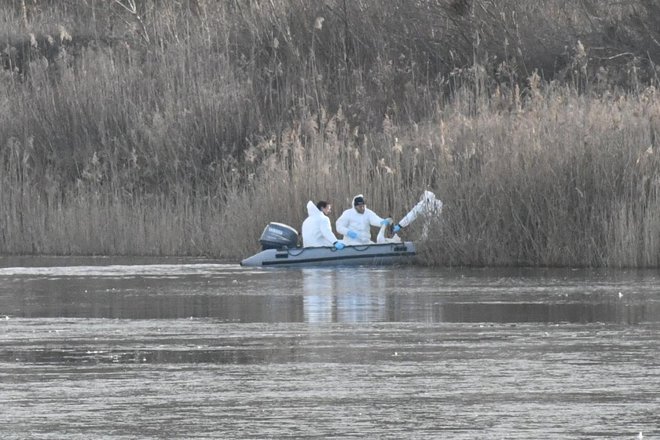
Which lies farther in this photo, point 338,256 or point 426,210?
point 338,256

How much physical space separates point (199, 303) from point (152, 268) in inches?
257

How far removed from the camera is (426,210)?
83.4 ft

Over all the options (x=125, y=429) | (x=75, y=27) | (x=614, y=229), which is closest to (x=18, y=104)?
(x=75, y=27)

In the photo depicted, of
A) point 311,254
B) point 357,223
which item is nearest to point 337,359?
point 311,254

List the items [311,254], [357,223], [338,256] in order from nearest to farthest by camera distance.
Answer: [338,256] → [311,254] → [357,223]

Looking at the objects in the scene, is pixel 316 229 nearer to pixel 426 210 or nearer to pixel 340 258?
pixel 340 258

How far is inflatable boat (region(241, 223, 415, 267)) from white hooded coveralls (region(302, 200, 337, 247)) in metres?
0.18

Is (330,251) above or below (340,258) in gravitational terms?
above

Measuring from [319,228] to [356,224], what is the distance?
63cm

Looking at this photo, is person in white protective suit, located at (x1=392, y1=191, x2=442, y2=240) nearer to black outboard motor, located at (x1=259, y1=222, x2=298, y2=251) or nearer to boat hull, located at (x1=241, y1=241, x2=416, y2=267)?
boat hull, located at (x1=241, y1=241, x2=416, y2=267)

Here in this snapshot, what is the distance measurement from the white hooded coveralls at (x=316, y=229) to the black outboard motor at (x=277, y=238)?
25 centimetres

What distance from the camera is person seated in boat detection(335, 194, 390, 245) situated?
26359 mm

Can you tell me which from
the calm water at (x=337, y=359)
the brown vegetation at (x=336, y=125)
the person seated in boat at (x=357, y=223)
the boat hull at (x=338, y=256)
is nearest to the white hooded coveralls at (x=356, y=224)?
the person seated in boat at (x=357, y=223)

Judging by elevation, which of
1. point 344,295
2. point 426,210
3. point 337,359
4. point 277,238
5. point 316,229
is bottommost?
point 337,359
